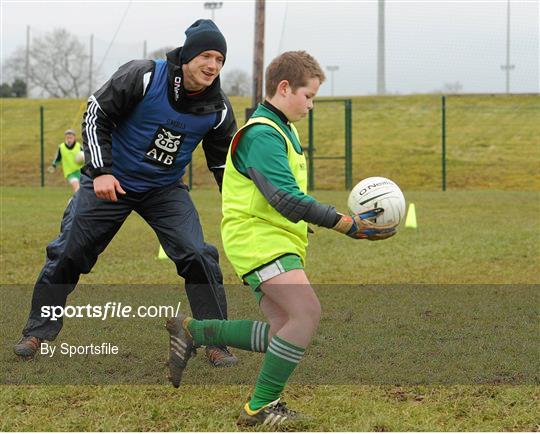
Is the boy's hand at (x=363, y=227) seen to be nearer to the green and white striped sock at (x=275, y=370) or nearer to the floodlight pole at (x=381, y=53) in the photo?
the green and white striped sock at (x=275, y=370)

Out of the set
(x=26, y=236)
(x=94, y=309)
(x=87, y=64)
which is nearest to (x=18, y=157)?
(x=87, y=64)

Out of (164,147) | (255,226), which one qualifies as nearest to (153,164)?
(164,147)

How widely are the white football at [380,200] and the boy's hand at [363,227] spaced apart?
0.03 metres

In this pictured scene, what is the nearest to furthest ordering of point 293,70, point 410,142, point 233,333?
1. point 293,70
2. point 233,333
3. point 410,142

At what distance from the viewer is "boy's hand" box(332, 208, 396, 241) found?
3844 millimetres

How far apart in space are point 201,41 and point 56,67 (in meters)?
45.1

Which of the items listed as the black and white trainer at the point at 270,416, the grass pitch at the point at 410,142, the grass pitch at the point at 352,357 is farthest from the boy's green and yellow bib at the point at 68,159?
the black and white trainer at the point at 270,416

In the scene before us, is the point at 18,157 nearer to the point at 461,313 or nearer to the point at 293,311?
the point at 461,313

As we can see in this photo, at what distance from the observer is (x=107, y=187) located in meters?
4.86

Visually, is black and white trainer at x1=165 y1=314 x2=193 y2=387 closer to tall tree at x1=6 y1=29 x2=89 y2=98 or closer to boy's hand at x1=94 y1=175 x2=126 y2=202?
boy's hand at x1=94 y1=175 x2=126 y2=202

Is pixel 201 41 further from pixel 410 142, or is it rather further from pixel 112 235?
pixel 410 142

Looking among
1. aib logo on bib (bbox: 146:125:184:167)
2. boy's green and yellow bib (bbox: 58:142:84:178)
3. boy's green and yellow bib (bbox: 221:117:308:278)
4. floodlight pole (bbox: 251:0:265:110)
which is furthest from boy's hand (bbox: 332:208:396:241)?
boy's green and yellow bib (bbox: 58:142:84:178)

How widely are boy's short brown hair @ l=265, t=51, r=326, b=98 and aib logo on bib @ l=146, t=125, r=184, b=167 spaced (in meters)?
1.21

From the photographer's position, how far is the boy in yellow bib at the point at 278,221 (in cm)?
381
